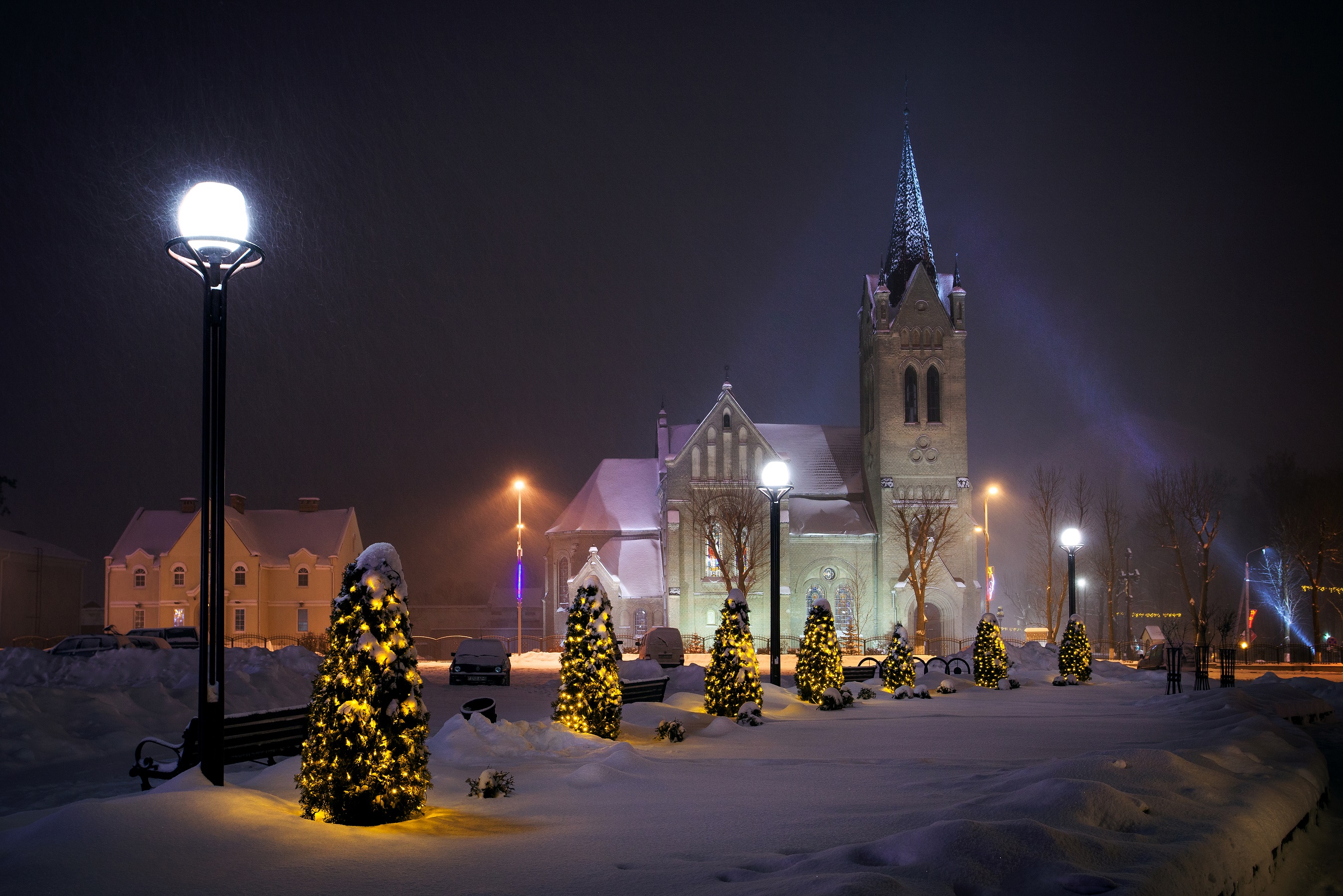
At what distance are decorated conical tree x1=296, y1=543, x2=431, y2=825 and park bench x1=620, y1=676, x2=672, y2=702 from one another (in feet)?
38.5

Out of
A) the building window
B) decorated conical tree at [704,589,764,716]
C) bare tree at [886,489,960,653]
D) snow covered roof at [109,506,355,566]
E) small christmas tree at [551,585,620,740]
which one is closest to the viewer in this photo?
small christmas tree at [551,585,620,740]

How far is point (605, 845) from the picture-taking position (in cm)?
757

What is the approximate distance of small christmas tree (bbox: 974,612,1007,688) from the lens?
26.7 metres

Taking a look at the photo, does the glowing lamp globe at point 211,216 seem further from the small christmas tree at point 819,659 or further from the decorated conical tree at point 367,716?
the small christmas tree at point 819,659

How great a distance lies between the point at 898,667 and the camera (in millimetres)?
24281

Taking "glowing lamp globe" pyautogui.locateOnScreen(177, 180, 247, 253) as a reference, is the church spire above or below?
above

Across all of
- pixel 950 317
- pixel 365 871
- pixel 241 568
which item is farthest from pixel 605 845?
pixel 241 568

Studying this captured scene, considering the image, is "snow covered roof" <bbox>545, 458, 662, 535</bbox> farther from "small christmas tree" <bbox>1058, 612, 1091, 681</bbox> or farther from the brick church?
"small christmas tree" <bbox>1058, 612, 1091, 681</bbox>

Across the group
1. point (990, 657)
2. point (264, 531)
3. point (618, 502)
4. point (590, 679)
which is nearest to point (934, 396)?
point (618, 502)

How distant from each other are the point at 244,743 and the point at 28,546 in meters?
54.0

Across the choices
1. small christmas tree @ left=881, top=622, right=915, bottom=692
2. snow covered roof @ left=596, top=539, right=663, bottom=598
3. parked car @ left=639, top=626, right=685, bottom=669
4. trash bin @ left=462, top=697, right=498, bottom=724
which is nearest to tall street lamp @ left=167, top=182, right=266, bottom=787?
trash bin @ left=462, top=697, right=498, bottom=724

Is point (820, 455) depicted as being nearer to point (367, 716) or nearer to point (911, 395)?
point (911, 395)

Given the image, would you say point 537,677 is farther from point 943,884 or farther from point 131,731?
point 943,884

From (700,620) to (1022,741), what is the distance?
39.7m
